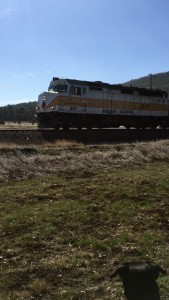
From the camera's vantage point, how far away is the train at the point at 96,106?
29.4 m

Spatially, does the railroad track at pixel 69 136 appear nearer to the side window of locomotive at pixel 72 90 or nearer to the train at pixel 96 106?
the train at pixel 96 106

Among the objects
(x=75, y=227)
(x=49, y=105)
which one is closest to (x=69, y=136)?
(x=49, y=105)

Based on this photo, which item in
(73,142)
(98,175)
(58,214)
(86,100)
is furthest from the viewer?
(86,100)

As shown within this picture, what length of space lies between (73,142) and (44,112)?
6453 millimetres

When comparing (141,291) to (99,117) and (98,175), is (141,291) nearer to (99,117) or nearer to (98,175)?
(98,175)

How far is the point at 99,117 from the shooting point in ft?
106

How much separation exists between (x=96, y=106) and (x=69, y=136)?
7.47m

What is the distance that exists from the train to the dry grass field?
45.5 feet

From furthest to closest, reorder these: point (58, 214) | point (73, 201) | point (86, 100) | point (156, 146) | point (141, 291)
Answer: point (86, 100), point (156, 146), point (73, 201), point (58, 214), point (141, 291)

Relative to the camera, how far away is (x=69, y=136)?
84.2 feet

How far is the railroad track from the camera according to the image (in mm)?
23734

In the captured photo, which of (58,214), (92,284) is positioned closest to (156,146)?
(58,214)

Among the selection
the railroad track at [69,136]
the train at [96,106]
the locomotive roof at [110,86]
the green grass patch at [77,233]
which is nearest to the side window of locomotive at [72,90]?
the train at [96,106]

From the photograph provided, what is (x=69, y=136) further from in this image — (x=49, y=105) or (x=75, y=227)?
(x=75, y=227)
